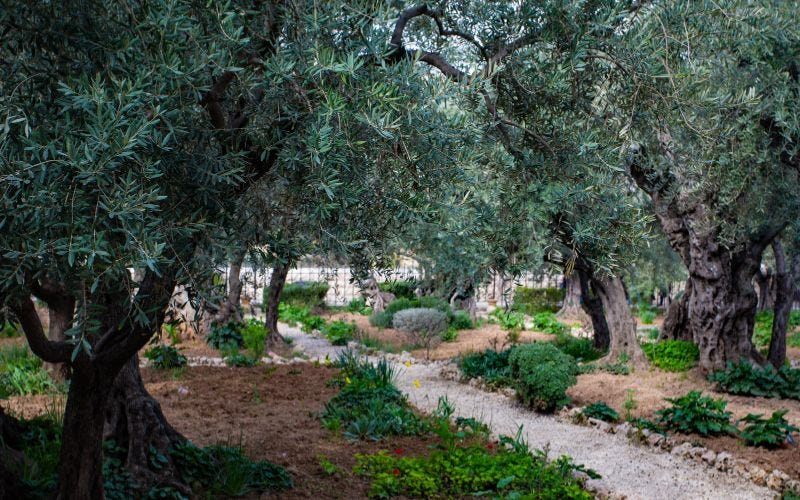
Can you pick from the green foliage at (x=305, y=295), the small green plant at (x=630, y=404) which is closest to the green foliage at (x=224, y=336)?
the small green plant at (x=630, y=404)

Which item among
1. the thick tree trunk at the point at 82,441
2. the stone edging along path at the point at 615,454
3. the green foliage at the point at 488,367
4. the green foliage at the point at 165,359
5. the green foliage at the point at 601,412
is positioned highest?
the thick tree trunk at the point at 82,441

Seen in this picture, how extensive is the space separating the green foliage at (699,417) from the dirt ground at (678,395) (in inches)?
4.4

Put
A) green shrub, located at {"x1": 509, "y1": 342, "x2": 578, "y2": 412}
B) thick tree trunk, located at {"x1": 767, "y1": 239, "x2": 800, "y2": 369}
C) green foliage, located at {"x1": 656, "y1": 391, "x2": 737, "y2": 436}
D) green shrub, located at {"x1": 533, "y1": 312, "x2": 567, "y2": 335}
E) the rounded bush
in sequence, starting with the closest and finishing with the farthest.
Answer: green foliage, located at {"x1": 656, "y1": 391, "x2": 737, "y2": 436}, green shrub, located at {"x1": 509, "y1": 342, "x2": 578, "y2": 412}, thick tree trunk, located at {"x1": 767, "y1": 239, "x2": 800, "y2": 369}, the rounded bush, green shrub, located at {"x1": 533, "y1": 312, "x2": 567, "y2": 335}

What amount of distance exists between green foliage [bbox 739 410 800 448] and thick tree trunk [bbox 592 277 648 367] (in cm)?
484

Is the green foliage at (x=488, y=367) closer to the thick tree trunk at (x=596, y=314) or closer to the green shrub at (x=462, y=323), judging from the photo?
the thick tree trunk at (x=596, y=314)

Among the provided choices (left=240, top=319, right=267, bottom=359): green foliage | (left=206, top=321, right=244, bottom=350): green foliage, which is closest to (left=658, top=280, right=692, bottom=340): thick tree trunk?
(left=240, top=319, right=267, bottom=359): green foliage

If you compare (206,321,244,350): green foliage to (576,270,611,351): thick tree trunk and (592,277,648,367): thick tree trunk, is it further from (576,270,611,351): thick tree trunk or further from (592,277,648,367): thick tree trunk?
(576,270,611,351): thick tree trunk

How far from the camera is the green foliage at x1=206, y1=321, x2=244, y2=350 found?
13953 mm

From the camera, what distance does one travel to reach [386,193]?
429 cm

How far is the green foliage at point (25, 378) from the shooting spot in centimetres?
917

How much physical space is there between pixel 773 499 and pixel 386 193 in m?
5.34

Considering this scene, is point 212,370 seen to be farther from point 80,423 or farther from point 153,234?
point 153,234

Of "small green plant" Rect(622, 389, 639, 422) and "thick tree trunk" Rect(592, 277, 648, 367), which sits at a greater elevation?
"thick tree trunk" Rect(592, 277, 648, 367)

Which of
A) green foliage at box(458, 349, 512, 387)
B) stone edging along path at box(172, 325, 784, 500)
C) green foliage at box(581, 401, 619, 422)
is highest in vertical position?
green foliage at box(458, 349, 512, 387)
